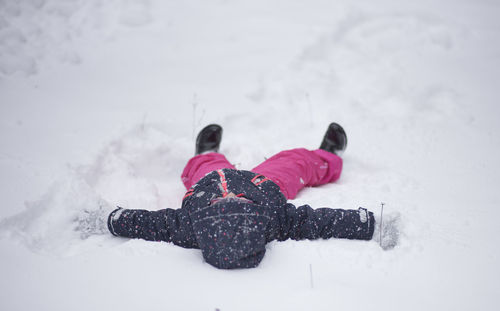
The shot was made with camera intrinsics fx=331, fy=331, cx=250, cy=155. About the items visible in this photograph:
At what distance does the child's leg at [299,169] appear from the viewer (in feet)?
7.12

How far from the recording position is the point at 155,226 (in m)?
1.74

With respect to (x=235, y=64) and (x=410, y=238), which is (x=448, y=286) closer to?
(x=410, y=238)

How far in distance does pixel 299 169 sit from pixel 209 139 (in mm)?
729

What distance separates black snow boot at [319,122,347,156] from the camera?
8.39 feet

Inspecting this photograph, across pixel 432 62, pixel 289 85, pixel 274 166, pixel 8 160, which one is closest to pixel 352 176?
pixel 274 166

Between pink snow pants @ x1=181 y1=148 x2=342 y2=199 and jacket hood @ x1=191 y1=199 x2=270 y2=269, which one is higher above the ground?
pink snow pants @ x1=181 y1=148 x2=342 y2=199

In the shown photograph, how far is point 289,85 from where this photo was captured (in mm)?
3035

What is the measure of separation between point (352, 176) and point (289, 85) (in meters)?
1.05

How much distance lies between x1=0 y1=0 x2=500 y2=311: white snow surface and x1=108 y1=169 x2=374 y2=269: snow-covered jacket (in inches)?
3.5

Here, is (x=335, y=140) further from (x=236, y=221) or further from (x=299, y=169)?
(x=236, y=221)

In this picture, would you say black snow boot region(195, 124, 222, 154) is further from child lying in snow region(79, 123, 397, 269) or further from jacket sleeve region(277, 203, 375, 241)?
jacket sleeve region(277, 203, 375, 241)

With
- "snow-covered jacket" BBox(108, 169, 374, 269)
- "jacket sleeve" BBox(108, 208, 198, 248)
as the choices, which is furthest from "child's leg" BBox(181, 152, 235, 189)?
"jacket sleeve" BBox(108, 208, 198, 248)

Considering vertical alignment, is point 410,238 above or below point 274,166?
below

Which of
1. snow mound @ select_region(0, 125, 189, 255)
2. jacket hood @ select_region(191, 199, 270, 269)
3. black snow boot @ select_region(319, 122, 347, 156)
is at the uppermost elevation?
black snow boot @ select_region(319, 122, 347, 156)
